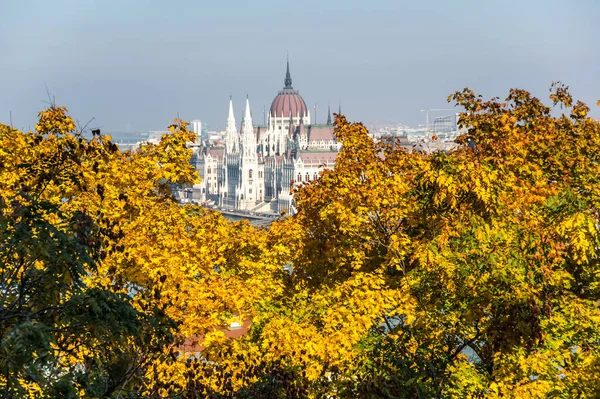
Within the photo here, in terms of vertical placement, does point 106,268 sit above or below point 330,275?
above

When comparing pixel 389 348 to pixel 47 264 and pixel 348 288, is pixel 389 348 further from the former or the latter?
pixel 47 264

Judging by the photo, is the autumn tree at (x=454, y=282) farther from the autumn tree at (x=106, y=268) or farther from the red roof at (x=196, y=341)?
the autumn tree at (x=106, y=268)

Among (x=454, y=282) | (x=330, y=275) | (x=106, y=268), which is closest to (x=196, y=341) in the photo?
(x=106, y=268)

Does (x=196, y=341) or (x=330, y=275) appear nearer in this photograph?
(x=196, y=341)

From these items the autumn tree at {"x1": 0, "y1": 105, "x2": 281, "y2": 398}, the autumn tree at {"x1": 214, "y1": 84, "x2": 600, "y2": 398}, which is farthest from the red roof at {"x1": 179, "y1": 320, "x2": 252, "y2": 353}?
the autumn tree at {"x1": 214, "y1": 84, "x2": 600, "y2": 398}

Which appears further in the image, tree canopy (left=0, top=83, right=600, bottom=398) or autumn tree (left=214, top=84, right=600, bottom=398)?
autumn tree (left=214, top=84, right=600, bottom=398)

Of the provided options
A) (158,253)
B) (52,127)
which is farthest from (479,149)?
(52,127)

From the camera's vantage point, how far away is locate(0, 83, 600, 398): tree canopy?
945cm

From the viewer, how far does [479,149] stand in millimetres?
18891

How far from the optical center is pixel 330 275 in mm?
22594

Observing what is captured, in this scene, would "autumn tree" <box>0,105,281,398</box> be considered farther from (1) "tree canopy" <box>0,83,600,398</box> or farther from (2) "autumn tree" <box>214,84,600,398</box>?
(2) "autumn tree" <box>214,84,600,398</box>

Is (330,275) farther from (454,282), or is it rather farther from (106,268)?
(454,282)

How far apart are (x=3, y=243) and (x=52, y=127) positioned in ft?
45.5

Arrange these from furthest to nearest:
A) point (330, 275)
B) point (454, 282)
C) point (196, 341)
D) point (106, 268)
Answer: point (330, 275) < point (106, 268) < point (196, 341) < point (454, 282)
